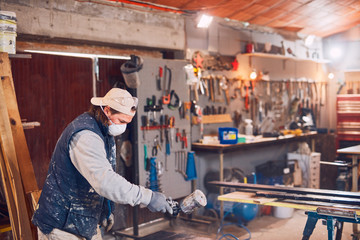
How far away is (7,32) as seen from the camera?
129 inches

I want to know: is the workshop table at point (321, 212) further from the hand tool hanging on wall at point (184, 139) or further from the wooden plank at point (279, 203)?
the hand tool hanging on wall at point (184, 139)

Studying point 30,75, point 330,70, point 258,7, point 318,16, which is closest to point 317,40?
point 330,70

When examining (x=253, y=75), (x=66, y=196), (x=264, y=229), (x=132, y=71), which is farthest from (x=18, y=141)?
(x=253, y=75)

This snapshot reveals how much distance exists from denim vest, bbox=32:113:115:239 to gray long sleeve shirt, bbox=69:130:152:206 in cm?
7

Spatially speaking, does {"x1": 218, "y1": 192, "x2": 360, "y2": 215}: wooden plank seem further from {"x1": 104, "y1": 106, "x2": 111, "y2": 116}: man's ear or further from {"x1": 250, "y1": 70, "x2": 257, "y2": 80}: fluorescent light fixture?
{"x1": 250, "y1": 70, "x2": 257, "y2": 80}: fluorescent light fixture

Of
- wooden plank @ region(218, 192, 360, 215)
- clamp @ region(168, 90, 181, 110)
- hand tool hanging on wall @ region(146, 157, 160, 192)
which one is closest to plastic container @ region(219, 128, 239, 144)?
clamp @ region(168, 90, 181, 110)

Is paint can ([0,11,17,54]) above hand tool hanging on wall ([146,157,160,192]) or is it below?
above

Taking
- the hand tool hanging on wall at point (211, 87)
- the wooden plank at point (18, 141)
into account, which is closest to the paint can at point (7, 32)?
the wooden plank at point (18, 141)

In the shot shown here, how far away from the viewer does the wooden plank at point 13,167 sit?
3129mm

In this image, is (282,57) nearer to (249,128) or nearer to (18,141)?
(249,128)

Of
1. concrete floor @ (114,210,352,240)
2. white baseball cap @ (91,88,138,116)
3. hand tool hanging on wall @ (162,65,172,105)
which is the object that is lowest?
concrete floor @ (114,210,352,240)

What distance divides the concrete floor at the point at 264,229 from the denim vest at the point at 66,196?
2.41 metres

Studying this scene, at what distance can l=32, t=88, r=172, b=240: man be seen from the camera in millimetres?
2270

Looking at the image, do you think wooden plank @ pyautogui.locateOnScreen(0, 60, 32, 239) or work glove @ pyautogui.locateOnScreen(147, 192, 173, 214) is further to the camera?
wooden plank @ pyautogui.locateOnScreen(0, 60, 32, 239)
